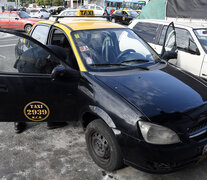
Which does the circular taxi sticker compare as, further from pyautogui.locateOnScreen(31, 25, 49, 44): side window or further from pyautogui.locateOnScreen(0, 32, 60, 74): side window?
pyautogui.locateOnScreen(31, 25, 49, 44): side window

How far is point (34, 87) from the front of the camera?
2.74 m

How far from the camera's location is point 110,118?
91.7 inches

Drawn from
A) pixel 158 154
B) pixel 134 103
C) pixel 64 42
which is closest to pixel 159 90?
pixel 134 103

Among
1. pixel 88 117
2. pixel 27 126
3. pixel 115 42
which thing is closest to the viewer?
pixel 88 117

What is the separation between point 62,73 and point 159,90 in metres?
1.18

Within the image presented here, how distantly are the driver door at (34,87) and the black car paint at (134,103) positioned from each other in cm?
1

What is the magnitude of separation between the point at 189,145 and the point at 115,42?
6.36 feet

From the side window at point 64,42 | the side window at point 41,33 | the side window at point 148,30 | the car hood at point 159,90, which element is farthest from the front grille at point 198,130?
the side window at point 148,30

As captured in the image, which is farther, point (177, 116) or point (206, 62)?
point (206, 62)

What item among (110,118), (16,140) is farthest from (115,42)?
(16,140)

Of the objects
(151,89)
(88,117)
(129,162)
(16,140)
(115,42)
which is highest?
(115,42)

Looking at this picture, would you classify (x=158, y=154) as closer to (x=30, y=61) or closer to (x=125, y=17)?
(x=30, y=61)

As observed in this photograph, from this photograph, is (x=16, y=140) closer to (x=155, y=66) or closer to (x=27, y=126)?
(x=27, y=126)

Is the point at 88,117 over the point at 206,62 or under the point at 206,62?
under
